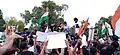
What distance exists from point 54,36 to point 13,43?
4.61 meters

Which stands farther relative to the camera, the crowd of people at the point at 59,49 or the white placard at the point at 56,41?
the white placard at the point at 56,41

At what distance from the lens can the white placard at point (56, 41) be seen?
32.0 feet

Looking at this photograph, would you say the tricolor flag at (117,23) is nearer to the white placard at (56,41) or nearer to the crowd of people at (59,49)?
the crowd of people at (59,49)

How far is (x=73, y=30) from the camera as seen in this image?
16625 millimetres

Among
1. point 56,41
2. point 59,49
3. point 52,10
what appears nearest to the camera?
point 56,41

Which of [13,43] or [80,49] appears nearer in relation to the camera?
[13,43]

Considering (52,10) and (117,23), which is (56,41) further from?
(52,10)

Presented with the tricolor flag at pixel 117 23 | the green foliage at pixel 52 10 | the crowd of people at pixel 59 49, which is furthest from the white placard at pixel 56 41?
the green foliage at pixel 52 10

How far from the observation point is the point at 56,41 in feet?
32.3

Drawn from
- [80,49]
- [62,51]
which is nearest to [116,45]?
[80,49]

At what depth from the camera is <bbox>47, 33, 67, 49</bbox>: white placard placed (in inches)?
384

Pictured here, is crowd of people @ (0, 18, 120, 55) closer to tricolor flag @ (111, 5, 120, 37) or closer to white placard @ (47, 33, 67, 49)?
white placard @ (47, 33, 67, 49)

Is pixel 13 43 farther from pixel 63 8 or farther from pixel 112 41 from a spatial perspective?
pixel 63 8

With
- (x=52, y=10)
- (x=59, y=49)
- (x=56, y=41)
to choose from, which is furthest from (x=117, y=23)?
(x=52, y=10)
